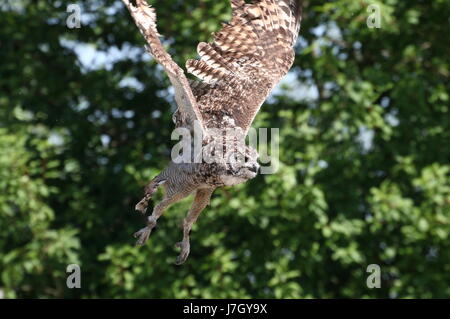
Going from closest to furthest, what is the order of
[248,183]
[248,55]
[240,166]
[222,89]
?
[240,166] < [222,89] < [248,55] < [248,183]

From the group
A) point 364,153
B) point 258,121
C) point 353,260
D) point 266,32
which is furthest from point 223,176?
point 364,153

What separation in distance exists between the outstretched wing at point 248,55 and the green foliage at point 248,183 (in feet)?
8.58

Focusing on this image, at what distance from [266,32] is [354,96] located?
3073 mm

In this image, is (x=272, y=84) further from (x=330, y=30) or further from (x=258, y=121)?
(x=330, y=30)

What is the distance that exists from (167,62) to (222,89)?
1.06m

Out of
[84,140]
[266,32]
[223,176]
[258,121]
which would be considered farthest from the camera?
[84,140]

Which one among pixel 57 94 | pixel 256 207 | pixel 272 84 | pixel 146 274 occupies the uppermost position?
pixel 272 84

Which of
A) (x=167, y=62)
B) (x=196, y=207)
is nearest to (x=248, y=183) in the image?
(x=196, y=207)

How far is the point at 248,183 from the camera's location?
→ 852cm

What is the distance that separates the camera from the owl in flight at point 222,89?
420 centimetres

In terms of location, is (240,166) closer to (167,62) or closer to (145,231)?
(167,62)

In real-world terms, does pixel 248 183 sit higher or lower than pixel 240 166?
lower

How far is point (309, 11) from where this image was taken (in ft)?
29.9

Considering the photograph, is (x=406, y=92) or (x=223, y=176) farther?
(x=406, y=92)
